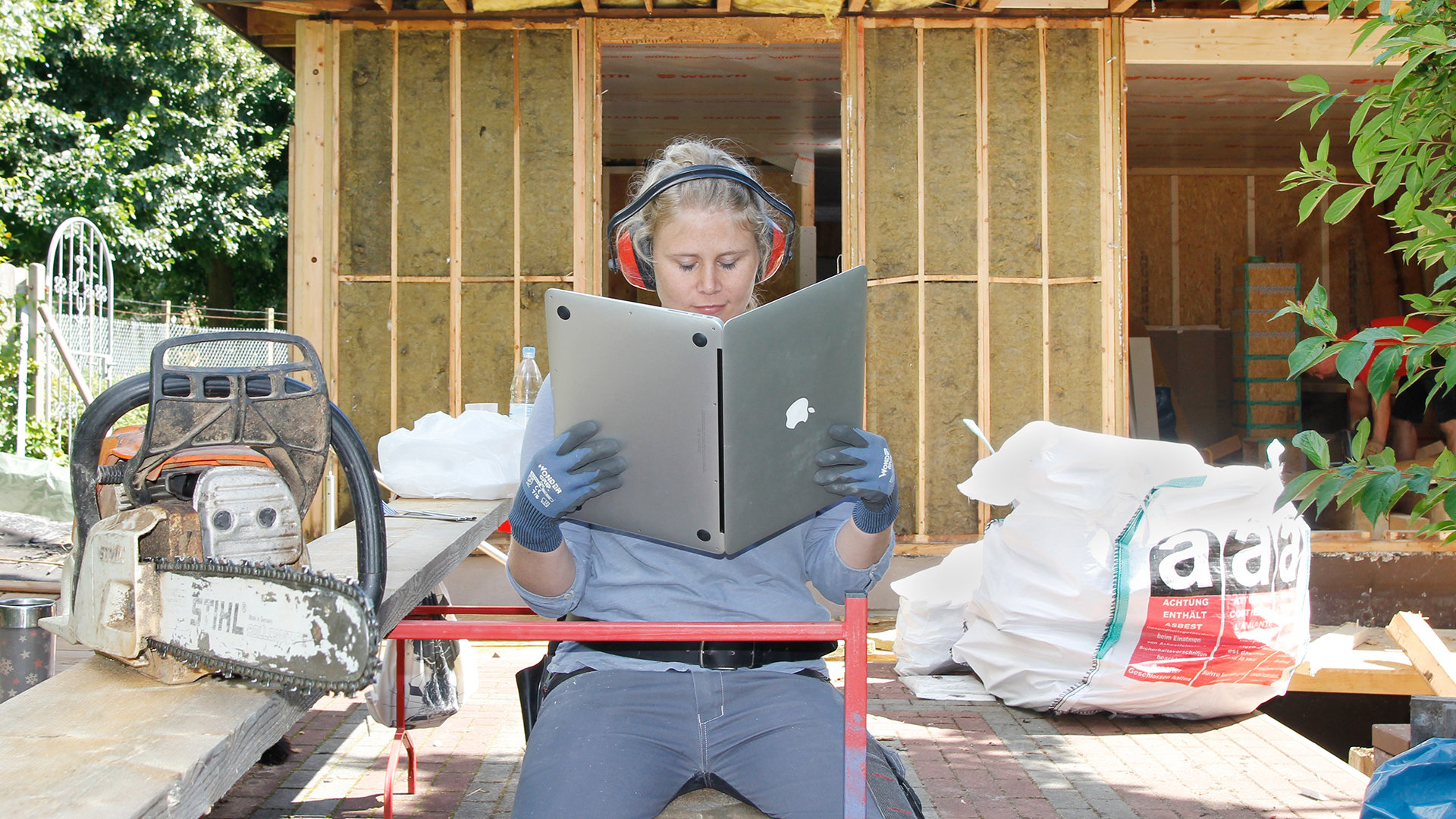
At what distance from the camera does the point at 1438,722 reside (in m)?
2.54

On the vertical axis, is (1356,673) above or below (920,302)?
below

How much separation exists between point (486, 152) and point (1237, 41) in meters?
4.50


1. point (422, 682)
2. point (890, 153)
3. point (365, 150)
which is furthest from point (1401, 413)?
point (422, 682)

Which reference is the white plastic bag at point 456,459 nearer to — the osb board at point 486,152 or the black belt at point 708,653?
the black belt at point 708,653

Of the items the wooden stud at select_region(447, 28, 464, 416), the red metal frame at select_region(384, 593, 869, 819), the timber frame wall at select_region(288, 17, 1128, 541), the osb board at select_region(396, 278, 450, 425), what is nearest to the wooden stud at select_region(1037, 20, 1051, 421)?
the timber frame wall at select_region(288, 17, 1128, 541)

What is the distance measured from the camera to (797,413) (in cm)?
171

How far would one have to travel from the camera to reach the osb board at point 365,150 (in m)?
6.05

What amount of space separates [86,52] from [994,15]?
16545 millimetres

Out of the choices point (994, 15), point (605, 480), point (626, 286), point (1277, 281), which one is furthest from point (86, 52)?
point (605, 480)

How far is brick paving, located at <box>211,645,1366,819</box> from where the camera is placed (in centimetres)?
331

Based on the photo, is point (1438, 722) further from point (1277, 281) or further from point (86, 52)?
point (86, 52)

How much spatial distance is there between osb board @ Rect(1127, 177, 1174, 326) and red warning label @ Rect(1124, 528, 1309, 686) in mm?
7606

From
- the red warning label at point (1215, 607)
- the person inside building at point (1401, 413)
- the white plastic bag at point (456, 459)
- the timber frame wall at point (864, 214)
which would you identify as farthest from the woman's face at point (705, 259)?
the person inside building at point (1401, 413)

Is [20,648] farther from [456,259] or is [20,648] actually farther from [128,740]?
[456,259]
